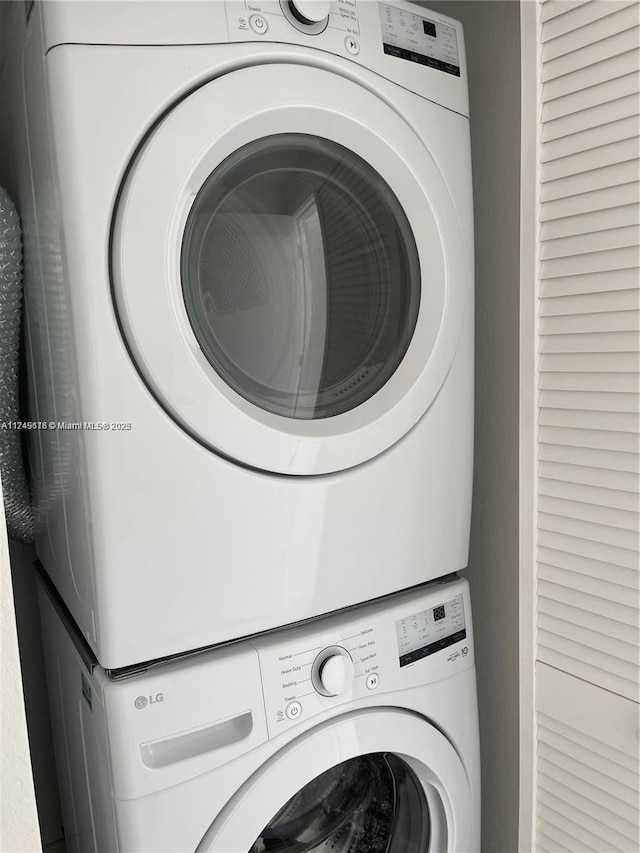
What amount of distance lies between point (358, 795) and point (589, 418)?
30.4 inches


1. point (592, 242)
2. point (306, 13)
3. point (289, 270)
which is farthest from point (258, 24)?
point (592, 242)

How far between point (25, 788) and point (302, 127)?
843mm

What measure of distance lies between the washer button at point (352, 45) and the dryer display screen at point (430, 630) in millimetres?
852

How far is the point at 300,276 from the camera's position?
3.32 ft

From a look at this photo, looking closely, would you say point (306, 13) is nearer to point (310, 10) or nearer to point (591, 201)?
point (310, 10)

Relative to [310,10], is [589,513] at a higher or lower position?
lower

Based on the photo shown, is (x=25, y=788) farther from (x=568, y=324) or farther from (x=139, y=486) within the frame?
(x=568, y=324)

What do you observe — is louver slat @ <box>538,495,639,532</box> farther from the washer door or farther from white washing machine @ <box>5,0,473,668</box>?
the washer door

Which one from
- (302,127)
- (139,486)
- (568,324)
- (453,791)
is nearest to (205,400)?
(139,486)

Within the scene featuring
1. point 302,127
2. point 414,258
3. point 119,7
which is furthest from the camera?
point 414,258

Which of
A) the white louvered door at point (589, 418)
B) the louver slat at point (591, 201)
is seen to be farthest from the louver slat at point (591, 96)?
the louver slat at point (591, 201)

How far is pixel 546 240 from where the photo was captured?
1012 mm

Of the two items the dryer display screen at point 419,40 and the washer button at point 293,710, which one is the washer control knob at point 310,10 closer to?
the dryer display screen at point 419,40

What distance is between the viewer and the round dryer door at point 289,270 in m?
Result: 0.84
